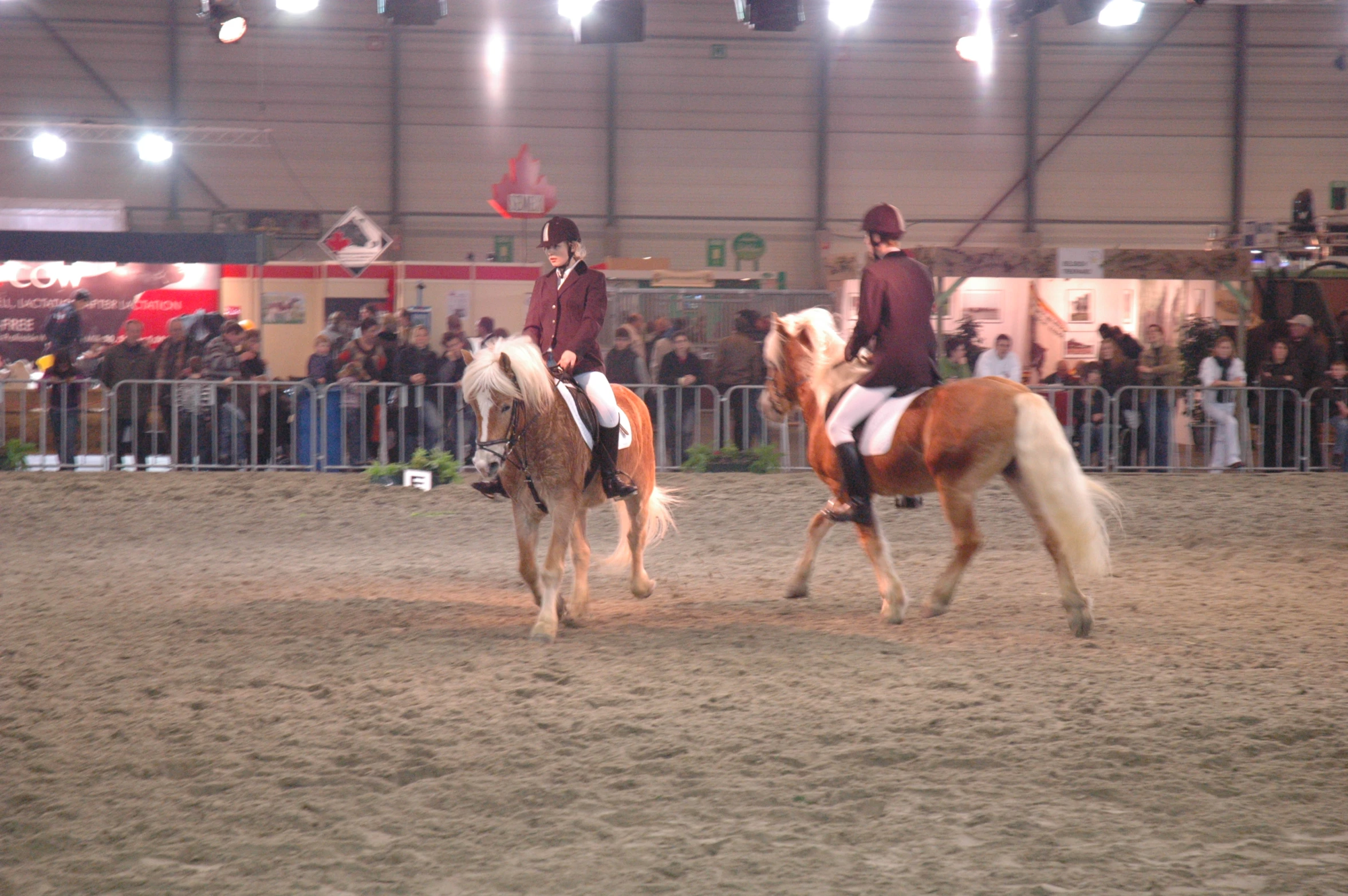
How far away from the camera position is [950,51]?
27.7m

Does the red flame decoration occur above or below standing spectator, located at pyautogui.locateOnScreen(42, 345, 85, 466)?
above

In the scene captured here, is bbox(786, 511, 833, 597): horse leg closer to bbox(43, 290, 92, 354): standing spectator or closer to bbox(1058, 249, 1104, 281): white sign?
bbox(1058, 249, 1104, 281): white sign

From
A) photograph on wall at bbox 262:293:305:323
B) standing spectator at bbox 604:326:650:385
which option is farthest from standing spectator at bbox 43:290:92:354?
standing spectator at bbox 604:326:650:385

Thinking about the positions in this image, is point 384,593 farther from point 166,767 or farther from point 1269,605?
point 1269,605

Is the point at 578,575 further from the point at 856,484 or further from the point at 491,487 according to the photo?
the point at 856,484

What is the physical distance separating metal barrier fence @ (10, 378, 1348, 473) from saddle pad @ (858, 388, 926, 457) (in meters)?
6.01

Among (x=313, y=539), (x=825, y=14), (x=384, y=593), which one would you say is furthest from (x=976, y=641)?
(x=825, y=14)

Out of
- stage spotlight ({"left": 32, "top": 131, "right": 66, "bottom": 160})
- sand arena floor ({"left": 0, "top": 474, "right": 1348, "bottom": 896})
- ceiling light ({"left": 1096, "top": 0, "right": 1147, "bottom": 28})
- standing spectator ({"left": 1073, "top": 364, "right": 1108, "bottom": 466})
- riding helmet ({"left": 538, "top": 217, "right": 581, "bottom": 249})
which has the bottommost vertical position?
sand arena floor ({"left": 0, "top": 474, "right": 1348, "bottom": 896})

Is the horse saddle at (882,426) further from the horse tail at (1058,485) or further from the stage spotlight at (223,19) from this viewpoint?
the stage spotlight at (223,19)

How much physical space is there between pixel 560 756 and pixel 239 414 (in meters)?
9.82

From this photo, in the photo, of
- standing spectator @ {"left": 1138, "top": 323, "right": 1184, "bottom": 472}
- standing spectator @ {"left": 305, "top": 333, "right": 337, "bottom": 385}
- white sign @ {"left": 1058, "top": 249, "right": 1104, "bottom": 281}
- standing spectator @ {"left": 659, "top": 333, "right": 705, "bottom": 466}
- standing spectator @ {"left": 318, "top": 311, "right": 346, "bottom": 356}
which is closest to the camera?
standing spectator @ {"left": 659, "top": 333, "right": 705, "bottom": 466}

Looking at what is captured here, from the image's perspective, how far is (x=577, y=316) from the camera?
6930 mm

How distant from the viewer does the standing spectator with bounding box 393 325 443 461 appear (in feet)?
44.0

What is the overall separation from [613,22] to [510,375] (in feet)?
31.8
